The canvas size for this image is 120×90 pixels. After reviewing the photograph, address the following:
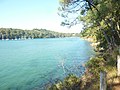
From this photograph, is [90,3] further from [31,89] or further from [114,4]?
[31,89]

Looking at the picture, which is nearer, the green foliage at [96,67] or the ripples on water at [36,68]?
the green foliage at [96,67]

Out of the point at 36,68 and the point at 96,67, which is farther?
the point at 36,68

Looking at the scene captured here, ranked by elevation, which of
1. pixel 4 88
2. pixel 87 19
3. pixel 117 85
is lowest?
pixel 4 88

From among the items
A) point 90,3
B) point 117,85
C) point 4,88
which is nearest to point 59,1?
point 90,3

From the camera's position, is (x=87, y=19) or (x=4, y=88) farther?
(x=4, y=88)

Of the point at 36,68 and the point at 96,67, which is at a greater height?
the point at 96,67

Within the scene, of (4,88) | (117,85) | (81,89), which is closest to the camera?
(117,85)

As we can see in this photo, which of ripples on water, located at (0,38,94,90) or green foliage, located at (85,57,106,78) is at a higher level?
green foliage, located at (85,57,106,78)

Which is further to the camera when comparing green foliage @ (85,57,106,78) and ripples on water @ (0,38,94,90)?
ripples on water @ (0,38,94,90)

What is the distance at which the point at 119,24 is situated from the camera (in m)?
21.5

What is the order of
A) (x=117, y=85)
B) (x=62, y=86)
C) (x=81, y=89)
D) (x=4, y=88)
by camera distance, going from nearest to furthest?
1. (x=117, y=85)
2. (x=81, y=89)
3. (x=62, y=86)
4. (x=4, y=88)

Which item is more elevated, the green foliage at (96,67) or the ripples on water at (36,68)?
the green foliage at (96,67)

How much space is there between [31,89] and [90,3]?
379 inches

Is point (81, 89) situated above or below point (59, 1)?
below
